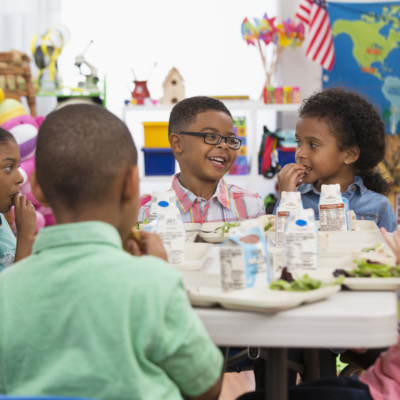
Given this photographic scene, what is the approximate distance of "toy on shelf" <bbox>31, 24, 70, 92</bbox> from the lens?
490 cm

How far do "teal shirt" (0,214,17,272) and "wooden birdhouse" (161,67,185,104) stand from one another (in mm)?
2956

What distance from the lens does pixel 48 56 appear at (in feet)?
16.1

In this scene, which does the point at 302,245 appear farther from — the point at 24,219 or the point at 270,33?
the point at 270,33

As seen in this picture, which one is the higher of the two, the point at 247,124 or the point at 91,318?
the point at 91,318

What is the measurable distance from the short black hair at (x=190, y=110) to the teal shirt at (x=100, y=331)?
5.30ft

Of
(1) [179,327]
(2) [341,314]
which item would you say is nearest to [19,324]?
(1) [179,327]

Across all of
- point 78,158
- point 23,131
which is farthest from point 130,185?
point 23,131

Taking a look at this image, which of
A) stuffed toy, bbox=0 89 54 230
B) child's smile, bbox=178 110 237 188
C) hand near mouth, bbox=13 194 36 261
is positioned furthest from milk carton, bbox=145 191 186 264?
stuffed toy, bbox=0 89 54 230

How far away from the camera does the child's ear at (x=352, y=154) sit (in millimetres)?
2396

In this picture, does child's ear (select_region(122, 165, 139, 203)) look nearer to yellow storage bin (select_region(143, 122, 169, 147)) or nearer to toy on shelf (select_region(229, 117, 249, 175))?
yellow storage bin (select_region(143, 122, 169, 147))

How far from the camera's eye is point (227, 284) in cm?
117

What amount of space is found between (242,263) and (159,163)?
3689 mm

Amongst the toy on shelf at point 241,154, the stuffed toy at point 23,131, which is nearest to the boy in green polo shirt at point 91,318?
the stuffed toy at point 23,131

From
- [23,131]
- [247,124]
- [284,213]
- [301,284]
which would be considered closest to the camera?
[301,284]
